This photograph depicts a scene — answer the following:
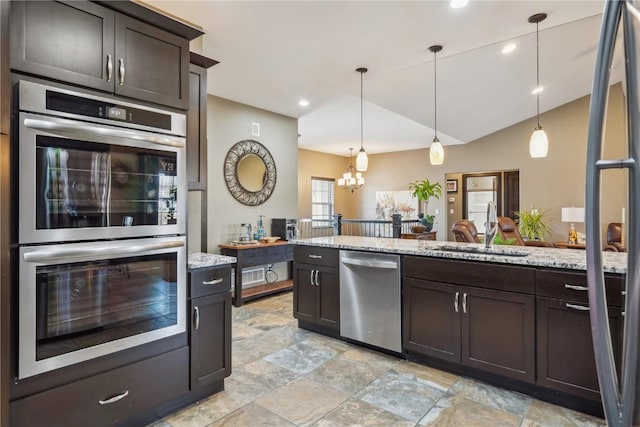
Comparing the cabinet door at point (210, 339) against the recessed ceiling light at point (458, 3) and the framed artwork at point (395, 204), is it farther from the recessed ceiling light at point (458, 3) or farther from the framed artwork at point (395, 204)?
the framed artwork at point (395, 204)

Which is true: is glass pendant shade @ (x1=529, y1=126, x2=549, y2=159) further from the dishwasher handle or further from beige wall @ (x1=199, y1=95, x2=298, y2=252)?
beige wall @ (x1=199, y1=95, x2=298, y2=252)

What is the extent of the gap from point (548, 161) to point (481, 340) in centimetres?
640

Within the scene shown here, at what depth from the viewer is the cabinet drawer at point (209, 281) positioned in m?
2.22

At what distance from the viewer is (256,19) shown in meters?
2.82

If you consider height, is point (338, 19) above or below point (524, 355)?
above

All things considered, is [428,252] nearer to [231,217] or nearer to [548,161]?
[231,217]

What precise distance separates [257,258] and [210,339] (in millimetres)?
2509

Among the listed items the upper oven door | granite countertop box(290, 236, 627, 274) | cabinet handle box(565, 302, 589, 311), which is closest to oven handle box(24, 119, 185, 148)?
the upper oven door

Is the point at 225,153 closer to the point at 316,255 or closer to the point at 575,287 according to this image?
the point at 316,255

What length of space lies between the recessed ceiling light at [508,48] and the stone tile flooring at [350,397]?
3.80m

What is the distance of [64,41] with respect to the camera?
170 centimetres

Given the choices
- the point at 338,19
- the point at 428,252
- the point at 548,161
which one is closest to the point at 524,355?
the point at 428,252

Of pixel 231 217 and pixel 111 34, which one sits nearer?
pixel 111 34

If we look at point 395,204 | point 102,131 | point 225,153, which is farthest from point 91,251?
point 395,204
